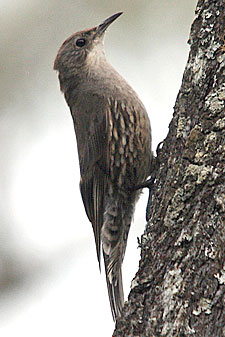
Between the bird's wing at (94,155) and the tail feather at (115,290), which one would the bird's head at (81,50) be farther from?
the tail feather at (115,290)

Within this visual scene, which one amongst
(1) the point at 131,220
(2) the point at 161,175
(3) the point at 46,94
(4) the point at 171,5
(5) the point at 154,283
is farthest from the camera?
(3) the point at 46,94

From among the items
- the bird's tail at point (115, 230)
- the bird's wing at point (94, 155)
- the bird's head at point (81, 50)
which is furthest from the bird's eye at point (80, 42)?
the bird's tail at point (115, 230)

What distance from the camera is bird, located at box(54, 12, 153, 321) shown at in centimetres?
444

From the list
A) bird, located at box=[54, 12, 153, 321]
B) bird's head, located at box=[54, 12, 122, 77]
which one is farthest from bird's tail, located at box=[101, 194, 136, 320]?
bird's head, located at box=[54, 12, 122, 77]

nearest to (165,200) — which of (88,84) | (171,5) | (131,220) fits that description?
(131,220)

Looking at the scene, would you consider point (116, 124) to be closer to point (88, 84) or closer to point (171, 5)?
point (88, 84)

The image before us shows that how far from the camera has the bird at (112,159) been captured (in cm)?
444

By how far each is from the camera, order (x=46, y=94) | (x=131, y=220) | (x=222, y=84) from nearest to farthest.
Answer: (x=222, y=84) → (x=131, y=220) → (x=46, y=94)

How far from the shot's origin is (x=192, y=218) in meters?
2.41

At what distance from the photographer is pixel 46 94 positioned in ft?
24.3

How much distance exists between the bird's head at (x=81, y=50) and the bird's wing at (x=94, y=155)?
621 mm

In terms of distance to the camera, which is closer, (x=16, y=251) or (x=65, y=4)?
(x=65, y=4)

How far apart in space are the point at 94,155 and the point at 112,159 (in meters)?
0.15

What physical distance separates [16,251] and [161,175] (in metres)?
4.92
